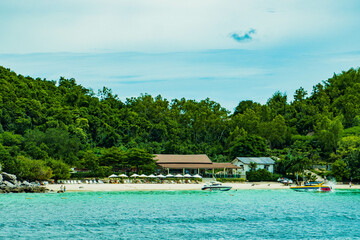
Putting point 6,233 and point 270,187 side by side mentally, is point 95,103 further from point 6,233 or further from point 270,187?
point 6,233

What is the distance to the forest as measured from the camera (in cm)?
6278

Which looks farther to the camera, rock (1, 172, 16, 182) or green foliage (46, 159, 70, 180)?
green foliage (46, 159, 70, 180)

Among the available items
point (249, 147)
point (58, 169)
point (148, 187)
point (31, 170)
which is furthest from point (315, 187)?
point (31, 170)

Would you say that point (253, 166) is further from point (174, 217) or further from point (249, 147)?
point (174, 217)

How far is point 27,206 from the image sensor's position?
37.9m

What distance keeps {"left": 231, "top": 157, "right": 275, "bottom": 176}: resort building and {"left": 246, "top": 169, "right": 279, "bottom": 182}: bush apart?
9.47 feet

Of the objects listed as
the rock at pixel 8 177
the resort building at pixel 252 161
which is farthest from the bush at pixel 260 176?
the rock at pixel 8 177

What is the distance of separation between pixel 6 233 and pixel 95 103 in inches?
2622

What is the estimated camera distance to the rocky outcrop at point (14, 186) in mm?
49344

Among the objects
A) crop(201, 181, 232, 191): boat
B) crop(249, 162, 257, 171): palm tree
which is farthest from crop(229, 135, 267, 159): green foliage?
crop(201, 181, 232, 191): boat

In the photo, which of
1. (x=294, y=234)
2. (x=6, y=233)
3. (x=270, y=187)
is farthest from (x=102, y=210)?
(x=270, y=187)

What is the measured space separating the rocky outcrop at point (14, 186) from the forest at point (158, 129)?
174 centimetres

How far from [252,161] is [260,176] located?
13.5ft

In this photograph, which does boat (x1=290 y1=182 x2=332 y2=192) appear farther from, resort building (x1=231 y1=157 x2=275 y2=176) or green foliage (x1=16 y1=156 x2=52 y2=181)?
green foliage (x1=16 y1=156 x2=52 y2=181)
